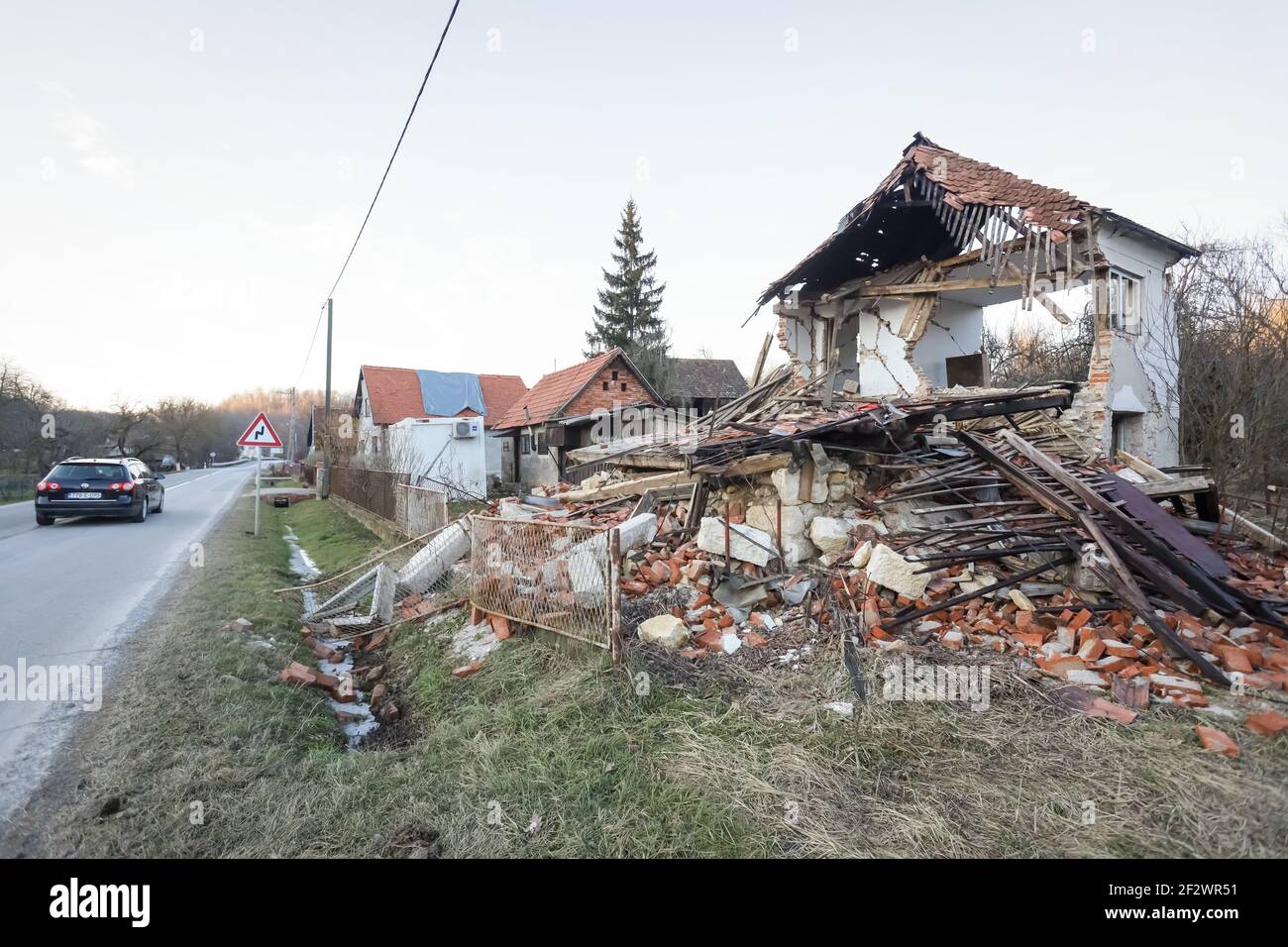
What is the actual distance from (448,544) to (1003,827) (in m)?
6.74

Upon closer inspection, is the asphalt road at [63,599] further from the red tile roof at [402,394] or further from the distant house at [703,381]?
the distant house at [703,381]

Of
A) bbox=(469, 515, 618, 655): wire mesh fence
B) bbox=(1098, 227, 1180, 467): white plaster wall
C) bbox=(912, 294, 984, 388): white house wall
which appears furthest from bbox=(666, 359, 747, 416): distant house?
bbox=(469, 515, 618, 655): wire mesh fence

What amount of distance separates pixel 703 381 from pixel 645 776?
103 ft

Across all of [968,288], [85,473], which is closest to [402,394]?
[85,473]

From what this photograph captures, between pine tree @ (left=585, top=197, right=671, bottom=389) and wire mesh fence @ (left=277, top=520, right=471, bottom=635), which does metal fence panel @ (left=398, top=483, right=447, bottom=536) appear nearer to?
wire mesh fence @ (left=277, top=520, right=471, bottom=635)

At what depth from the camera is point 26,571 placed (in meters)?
8.52

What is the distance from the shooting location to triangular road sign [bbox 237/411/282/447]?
508 inches

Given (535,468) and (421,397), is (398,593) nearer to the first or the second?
(535,468)

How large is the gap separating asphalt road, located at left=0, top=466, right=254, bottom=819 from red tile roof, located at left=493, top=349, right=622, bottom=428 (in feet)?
37.9

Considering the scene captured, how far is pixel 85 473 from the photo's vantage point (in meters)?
13.8

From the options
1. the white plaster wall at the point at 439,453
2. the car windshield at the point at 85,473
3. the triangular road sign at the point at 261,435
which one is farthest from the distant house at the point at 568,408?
the car windshield at the point at 85,473

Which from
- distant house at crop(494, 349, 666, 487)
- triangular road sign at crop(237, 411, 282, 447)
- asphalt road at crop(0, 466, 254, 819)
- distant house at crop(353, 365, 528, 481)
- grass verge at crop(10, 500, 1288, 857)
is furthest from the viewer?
distant house at crop(353, 365, 528, 481)

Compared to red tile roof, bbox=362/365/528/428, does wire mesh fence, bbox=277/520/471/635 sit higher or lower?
lower
